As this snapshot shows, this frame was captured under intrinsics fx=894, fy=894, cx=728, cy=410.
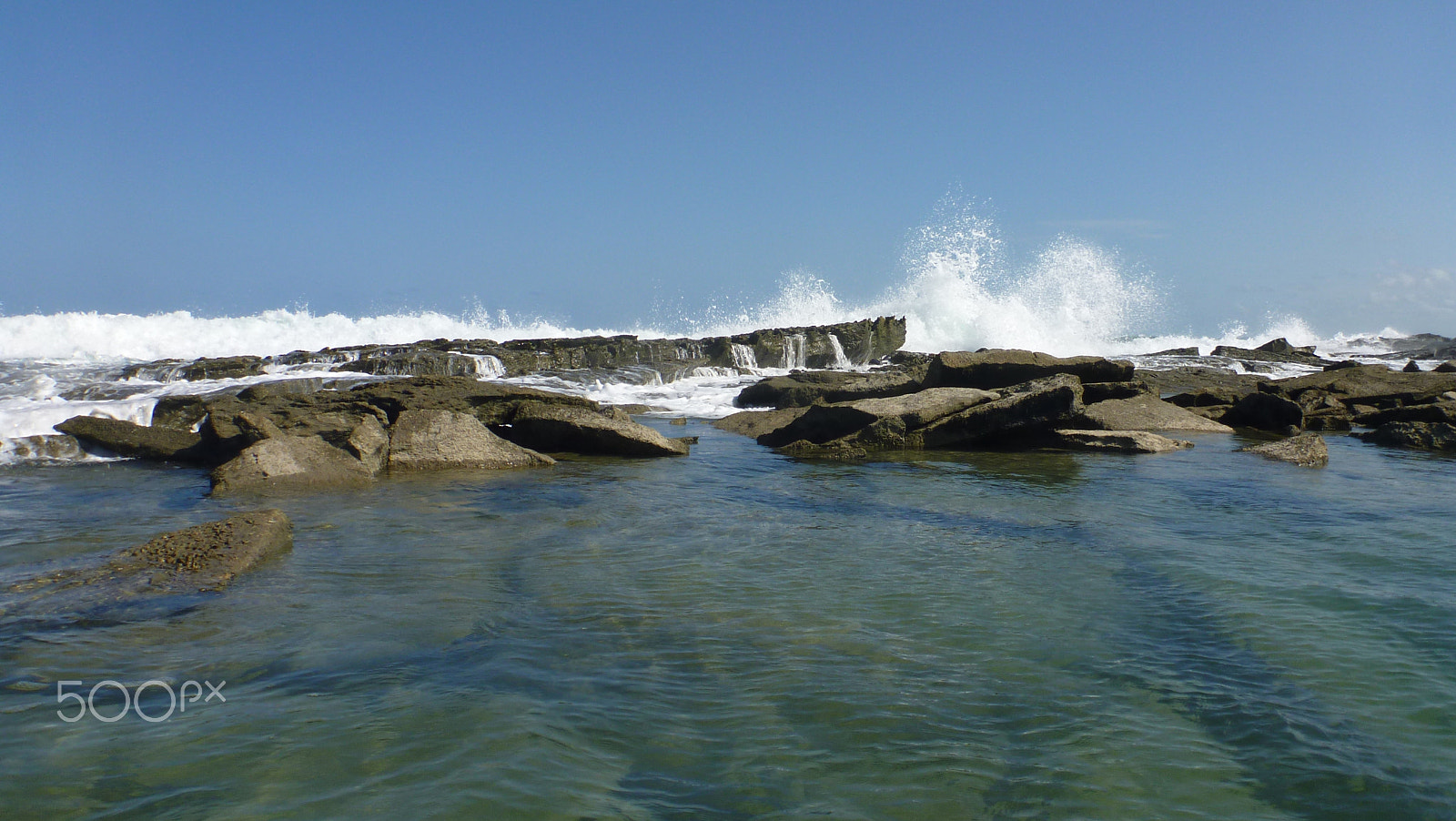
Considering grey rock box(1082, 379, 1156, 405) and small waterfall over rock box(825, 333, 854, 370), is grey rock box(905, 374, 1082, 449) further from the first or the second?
small waterfall over rock box(825, 333, 854, 370)

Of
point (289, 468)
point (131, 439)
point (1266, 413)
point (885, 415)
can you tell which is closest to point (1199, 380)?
point (1266, 413)

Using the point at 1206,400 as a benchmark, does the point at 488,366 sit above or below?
above

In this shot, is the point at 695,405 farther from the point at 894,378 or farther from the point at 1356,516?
the point at 1356,516

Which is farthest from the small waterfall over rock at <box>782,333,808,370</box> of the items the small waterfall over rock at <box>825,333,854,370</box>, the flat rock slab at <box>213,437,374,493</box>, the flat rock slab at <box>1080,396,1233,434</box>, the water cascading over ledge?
the flat rock slab at <box>213,437,374,493</box>

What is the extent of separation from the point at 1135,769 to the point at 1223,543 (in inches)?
140

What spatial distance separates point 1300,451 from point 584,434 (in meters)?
7.70

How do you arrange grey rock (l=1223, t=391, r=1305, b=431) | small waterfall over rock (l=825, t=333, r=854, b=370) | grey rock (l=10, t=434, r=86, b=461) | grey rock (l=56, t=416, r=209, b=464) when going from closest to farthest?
grey rock (l=10, t=434, r=86, b=461)
grey rock (l=56, t=416, r=209, b=464)
grey rock (l=1223, t=391, r=1305, b=431)
small waterfall over rock (l=825, t=333, r=854, b=370)

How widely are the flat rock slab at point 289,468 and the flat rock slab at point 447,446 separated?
1.93 ft

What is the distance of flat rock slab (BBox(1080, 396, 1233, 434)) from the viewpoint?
476 inches

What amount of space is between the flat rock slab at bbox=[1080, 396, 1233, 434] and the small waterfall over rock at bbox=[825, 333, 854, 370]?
58.4ft

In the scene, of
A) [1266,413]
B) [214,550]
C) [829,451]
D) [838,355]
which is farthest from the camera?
[838,355]

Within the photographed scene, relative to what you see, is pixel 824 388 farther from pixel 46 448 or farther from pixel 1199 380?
pixel 1199 380

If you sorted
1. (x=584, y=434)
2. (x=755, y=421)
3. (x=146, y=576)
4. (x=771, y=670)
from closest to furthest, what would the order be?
(x=771, y=670) < (x=146, y=576) < (x=584, y=434) < (x=755, y=421)

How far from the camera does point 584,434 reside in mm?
10344
